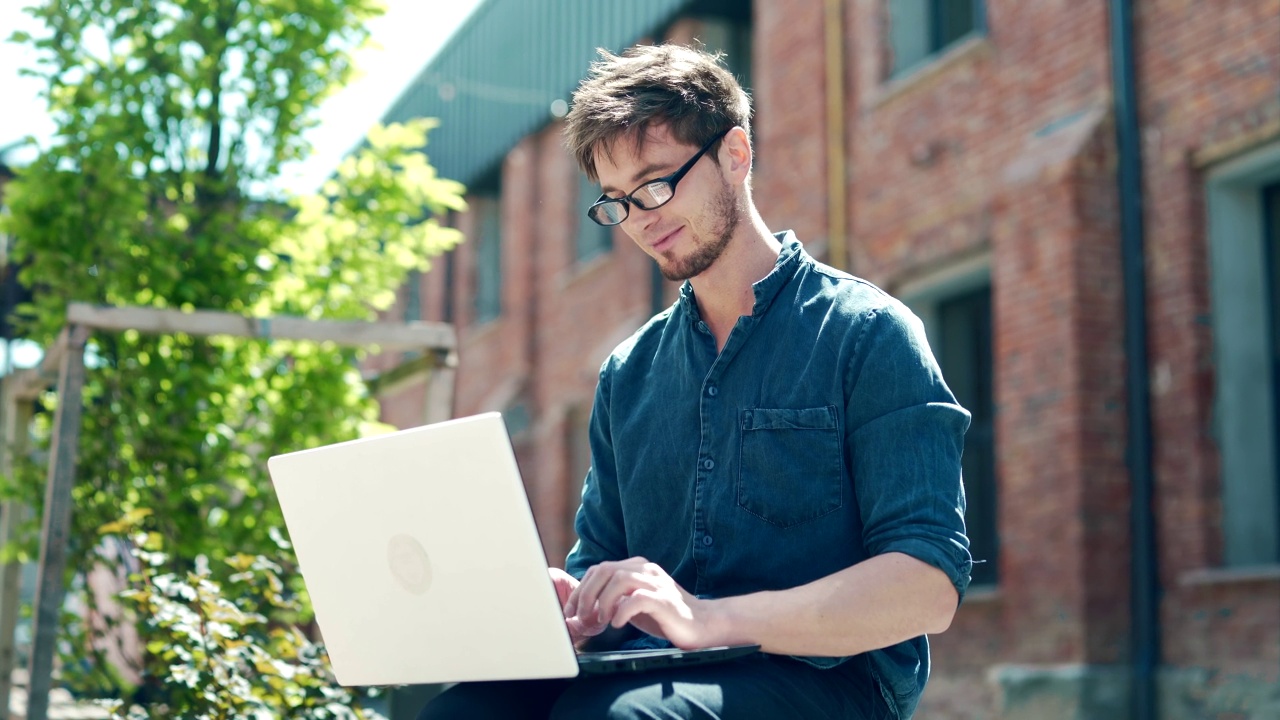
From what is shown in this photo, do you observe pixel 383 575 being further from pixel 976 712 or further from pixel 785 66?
pixel 785 66

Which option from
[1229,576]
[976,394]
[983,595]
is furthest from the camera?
[976,394]

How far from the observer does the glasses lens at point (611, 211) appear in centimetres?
258

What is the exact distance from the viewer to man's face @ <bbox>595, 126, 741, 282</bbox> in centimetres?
255

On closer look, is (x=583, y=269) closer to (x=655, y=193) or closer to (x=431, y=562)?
(x=655, y=193)

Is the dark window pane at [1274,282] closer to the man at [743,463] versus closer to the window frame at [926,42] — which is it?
the window frame at [926,42]

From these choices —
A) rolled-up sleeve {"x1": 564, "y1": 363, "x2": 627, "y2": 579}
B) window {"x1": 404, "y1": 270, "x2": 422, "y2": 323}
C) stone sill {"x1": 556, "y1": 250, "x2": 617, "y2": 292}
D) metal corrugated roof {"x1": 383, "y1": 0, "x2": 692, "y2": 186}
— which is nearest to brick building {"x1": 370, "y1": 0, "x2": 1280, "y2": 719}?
metal corrugated roof {"x1": 383, "y1": 0, "x2": 692, "y2": 186}

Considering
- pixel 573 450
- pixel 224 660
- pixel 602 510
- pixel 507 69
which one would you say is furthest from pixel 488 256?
pixel 602 510

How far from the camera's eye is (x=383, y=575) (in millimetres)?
2377

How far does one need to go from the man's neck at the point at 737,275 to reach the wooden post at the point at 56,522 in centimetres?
299

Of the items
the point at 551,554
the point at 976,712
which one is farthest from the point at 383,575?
the point at 551,554

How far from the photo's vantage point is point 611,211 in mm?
2590

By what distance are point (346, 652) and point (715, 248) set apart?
36.0 inches

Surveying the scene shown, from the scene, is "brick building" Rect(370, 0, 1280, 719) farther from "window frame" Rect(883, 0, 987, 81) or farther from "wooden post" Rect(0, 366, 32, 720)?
"wooden post" Rect(0, 366, 32, 720)

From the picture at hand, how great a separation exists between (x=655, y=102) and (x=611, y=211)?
7.8 inches
